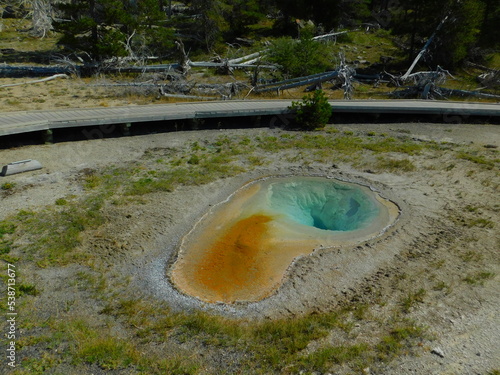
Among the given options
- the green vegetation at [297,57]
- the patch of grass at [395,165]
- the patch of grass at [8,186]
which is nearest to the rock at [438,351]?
the patch of grass at [395,165]

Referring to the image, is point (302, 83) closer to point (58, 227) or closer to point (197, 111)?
point (197, 111)

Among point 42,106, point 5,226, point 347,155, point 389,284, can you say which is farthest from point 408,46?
point 5,226

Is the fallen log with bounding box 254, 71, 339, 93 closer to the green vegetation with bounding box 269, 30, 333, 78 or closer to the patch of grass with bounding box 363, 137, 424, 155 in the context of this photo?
the green vegetation with bounding box 269, 30, 333, 78

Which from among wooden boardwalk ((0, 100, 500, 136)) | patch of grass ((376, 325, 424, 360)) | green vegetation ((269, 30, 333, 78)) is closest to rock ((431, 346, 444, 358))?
patch of grass ((376, 325, 424, 360))

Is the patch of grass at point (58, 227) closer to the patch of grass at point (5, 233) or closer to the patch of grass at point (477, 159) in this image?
the patch of grass at point (5, 233)

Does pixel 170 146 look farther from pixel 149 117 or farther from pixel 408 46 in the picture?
pixel 408 46

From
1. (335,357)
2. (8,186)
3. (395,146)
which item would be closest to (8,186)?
(8,186)
